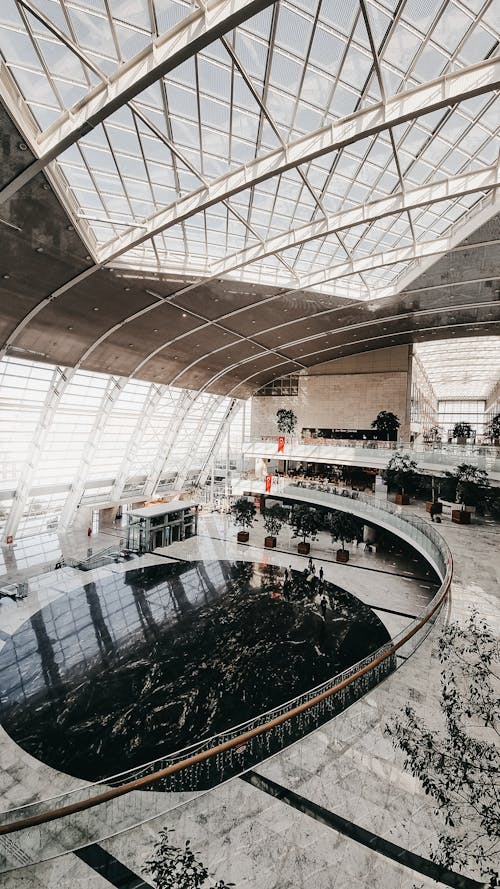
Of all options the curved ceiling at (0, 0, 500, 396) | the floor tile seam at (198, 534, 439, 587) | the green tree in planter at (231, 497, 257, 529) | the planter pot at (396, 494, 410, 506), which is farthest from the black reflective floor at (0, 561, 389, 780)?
the curved ceiling at (0, 0, 500, 396)

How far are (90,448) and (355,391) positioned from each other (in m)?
26.7

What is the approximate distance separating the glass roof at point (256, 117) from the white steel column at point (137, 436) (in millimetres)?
17746

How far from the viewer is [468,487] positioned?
74.4ft

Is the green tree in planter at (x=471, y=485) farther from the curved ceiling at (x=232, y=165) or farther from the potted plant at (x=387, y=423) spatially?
the potted plant at (x=387, y=423)

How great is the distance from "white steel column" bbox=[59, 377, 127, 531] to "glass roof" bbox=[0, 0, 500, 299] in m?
14.8

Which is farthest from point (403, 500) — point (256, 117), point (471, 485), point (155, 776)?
point (155, 776)

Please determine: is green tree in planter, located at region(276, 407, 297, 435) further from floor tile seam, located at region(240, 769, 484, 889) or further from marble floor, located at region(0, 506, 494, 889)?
floor tile seam, located at region(240, 769, 484, 889)

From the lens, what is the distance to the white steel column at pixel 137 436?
121 ft

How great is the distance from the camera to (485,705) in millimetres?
6668

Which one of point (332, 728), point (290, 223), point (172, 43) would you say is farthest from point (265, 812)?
point (290, 223)

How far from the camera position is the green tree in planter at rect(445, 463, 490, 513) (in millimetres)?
22406

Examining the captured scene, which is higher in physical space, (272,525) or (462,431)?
(462,431)

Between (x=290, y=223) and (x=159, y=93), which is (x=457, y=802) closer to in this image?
(x=159, y=93)

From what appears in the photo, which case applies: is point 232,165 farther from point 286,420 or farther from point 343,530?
point 286,420
